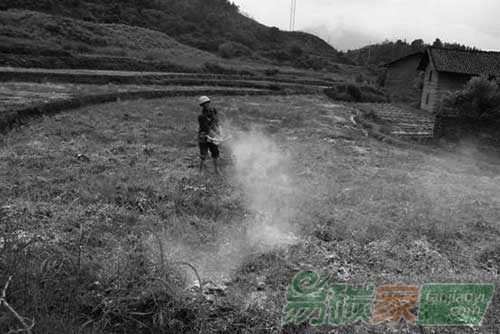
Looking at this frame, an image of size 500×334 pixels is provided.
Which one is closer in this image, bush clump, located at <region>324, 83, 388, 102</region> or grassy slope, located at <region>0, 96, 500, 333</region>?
grassy slope, located at <region>0, 96, 500, 333</region>

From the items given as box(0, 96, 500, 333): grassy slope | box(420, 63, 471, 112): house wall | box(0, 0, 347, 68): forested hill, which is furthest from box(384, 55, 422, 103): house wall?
box(0, 96, 500, 333): grassy slope

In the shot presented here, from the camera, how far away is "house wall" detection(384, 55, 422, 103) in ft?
120

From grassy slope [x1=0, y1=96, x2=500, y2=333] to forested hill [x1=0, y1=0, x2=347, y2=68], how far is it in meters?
38.7

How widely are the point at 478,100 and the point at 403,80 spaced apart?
23082mm

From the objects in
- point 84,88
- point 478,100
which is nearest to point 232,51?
point 84,88

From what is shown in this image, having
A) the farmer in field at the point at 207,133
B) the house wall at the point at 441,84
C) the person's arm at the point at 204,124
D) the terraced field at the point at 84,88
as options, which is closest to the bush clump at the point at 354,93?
the terraced field at the point at 84,88

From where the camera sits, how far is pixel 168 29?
57688 mm

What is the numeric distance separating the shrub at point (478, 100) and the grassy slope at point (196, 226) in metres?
5.55

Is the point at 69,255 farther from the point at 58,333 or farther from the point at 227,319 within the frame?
the point at 227,319

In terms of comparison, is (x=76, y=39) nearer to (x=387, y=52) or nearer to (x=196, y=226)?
(x=196, y=226)

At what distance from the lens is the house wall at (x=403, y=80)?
1439 inches

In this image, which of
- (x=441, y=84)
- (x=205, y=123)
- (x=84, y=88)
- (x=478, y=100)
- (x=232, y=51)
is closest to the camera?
(x=205, y=123)

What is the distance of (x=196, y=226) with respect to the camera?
6.24 metres

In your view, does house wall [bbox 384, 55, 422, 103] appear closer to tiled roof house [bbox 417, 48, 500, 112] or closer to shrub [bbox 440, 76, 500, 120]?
tiled roof house [bbox 417, 48, 500, 112]
